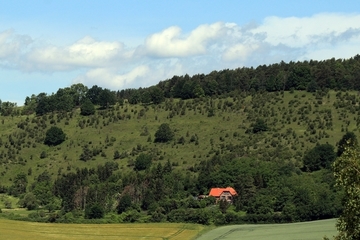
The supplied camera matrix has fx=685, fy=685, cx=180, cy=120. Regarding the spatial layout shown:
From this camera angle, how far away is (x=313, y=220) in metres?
115

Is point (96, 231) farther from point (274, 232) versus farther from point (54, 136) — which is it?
point (54, 136)

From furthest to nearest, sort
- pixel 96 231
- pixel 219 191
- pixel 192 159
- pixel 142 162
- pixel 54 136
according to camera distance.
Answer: pixel 54 136
pixel 192 159
pixel 142 162
pixel 219 191
pixel 96 231

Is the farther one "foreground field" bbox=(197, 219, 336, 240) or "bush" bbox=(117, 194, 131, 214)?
"bush" bbox=(117, 194, 131, 214)

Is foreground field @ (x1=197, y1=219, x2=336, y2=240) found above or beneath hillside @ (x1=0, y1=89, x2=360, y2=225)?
beneath

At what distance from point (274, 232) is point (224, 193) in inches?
1981

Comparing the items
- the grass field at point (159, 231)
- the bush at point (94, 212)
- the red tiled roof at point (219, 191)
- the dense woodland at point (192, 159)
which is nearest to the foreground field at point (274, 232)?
the grass field at point (159, 231)

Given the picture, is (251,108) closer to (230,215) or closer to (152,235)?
(230,215)

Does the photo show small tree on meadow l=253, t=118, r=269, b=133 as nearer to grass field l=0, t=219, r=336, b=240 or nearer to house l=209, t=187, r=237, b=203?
house l=209, t=187, r=237, b=203

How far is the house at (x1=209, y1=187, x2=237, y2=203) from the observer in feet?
468

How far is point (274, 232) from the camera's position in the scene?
3738 inches

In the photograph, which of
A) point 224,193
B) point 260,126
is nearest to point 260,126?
point 260,126

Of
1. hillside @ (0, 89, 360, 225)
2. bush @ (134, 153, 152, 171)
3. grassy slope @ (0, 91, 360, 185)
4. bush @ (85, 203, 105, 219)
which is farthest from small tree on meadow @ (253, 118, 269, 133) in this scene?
bush @ (85, 203, 105, 219)

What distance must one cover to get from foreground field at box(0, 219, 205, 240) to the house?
27.1 meters

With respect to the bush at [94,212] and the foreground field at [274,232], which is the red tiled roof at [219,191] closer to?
the bush at [94,212]
